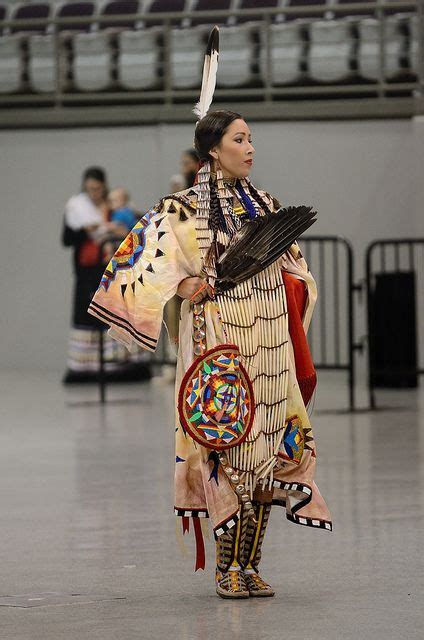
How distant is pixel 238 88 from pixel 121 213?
9.47 ft

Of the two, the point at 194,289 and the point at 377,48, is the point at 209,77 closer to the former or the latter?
the point at 194,289

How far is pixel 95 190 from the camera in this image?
13.7m

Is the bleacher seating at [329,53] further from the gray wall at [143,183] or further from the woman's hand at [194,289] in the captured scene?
the woman's hand at [194,289]

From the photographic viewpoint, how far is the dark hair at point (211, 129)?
5.11 m

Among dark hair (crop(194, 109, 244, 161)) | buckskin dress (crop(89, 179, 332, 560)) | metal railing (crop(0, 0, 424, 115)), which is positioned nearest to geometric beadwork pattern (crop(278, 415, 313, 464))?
buckskin dress (crop(89, 179, 332, 560))

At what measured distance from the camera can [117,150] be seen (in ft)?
53.2

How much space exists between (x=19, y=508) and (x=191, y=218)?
8.35 ft

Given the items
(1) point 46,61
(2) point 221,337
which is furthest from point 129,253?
(1) point 46,61

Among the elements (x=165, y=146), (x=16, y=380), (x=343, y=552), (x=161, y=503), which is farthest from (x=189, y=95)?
(x=343, y=552)

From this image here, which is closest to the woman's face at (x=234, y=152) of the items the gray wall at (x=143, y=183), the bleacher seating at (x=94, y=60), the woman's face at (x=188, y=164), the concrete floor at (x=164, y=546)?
the concrete floor at (x=164, y=546)

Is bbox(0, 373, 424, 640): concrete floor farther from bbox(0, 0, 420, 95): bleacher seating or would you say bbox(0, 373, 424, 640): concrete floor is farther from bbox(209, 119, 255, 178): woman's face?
bbox(0, 0, 420, 95): bleacher seating

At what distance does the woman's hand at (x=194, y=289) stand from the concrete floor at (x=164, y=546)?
40.0 inches

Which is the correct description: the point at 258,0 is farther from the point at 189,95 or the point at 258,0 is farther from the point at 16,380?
the point at 16,380

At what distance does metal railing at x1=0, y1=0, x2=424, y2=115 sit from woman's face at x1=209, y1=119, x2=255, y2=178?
33.9 ft
